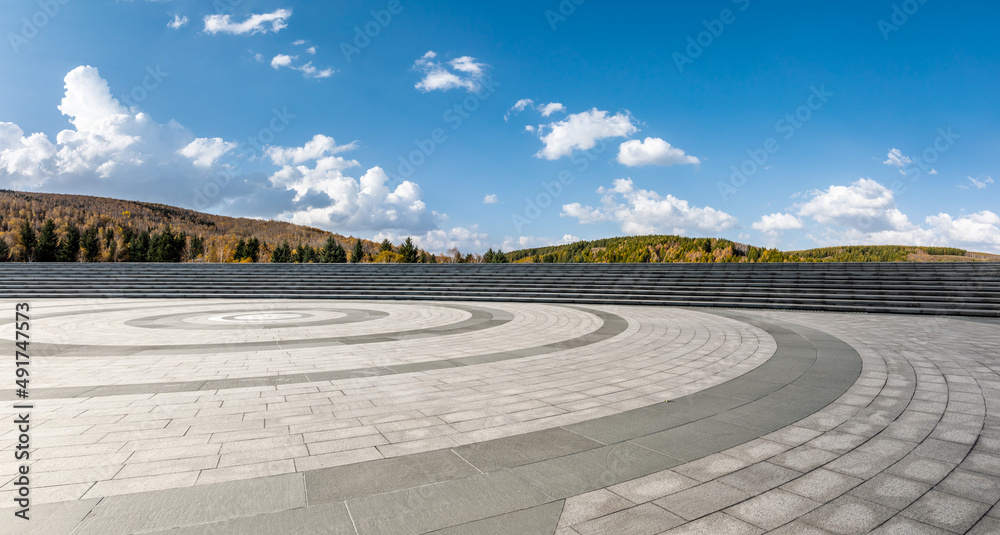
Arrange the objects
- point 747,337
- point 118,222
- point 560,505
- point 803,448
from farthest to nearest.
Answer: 1. point 118,222
2. point 747,337
3. point 803,448
4. point 560,505

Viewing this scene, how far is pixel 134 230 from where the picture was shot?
133500 mm

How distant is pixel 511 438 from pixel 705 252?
159670 mm

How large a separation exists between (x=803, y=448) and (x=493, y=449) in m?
2.68

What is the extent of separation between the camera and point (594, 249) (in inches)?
7623

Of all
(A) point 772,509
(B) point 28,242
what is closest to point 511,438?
(A) point 772,509

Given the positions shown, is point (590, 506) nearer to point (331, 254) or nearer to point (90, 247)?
point (331, 254)

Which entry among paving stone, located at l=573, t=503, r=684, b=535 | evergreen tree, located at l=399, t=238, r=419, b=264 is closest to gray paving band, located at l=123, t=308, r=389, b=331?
paving stone, located at l=573, t=503, r=684, b=535

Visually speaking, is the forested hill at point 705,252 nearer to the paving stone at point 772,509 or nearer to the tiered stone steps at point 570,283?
the tiered stone steps at point 570,283

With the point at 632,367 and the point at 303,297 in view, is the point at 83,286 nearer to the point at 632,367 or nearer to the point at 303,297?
the point at 303,297

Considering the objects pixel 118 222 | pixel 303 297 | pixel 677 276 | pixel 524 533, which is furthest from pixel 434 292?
pixel 118 222

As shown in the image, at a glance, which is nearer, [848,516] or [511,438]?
[848,516]

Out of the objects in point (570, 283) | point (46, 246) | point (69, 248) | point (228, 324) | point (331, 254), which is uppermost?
point (331, 254)

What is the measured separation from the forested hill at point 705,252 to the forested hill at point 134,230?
80.2m

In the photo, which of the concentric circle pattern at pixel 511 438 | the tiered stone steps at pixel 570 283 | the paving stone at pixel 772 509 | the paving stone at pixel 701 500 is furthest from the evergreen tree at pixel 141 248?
the paving stone at pixel 772 509
